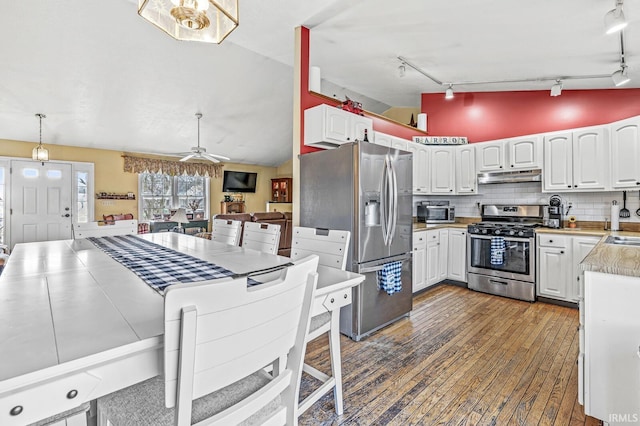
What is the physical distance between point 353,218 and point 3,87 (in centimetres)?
523

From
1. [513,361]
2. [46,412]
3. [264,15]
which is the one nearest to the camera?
[46,412]

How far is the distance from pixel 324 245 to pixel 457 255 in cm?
289

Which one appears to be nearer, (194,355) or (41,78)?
(194,355)

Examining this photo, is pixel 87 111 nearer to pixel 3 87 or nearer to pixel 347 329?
pixel 3 87

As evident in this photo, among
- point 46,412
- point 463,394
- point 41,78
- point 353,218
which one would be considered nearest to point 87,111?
point 41,78

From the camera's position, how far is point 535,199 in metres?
4.10

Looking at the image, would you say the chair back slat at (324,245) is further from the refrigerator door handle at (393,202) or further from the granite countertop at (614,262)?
the granite countertop at (614,262)

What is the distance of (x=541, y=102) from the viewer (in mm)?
4172

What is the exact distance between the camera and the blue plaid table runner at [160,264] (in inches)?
54.4

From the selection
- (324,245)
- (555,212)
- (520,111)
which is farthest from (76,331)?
(520,111)

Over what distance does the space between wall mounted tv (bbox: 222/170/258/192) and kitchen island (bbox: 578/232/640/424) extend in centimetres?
768

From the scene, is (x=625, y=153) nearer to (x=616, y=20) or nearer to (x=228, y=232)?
(x=616, y=20)

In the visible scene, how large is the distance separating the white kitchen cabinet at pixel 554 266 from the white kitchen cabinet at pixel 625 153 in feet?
2.68

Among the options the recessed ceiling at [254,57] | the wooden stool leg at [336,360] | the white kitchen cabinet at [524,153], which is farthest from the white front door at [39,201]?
the white kitchen cabinet at [524,153]
